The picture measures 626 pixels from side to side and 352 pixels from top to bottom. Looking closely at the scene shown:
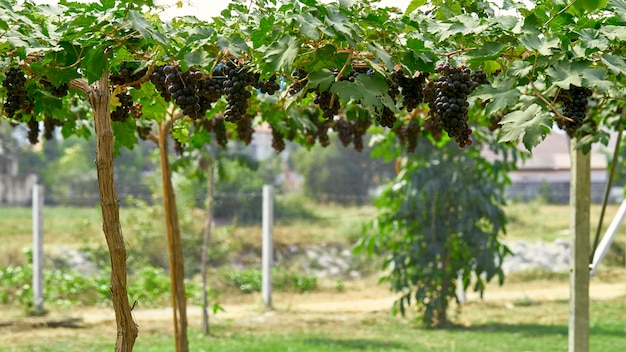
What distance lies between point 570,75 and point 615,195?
53.5 ft

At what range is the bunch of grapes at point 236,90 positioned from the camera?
2.41m

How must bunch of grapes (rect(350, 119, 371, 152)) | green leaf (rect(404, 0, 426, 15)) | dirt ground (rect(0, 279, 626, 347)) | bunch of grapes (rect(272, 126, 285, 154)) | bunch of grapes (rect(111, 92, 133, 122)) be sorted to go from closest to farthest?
1. green leaf (rect(404, 0, 426, 15))
2. bunch of grapes (rect(111, 92, 133, 122))
3. bunch of grapes (rect(272, 126, 285, 154))
4. bunch of grapes (rect(350, 119, 371, 152))
5. dirt ground (rect(0, 279, 626, 347))

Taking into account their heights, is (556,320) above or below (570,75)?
below

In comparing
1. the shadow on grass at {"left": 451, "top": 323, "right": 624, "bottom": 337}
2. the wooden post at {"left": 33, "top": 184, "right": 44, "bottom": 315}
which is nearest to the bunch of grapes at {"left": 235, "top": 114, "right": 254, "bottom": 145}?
the shadow on grass at {"left": 451, "top": 323, "right": 624, "bottom": 337}

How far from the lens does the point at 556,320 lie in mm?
8594

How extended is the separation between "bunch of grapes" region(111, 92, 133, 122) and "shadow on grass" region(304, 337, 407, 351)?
4.05 metres

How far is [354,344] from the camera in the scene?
7035mm

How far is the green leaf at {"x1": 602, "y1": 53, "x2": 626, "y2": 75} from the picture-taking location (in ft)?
7.26

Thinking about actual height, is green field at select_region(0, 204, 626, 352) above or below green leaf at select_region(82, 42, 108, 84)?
below

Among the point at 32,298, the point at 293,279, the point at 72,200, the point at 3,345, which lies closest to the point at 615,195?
the point at 293,279

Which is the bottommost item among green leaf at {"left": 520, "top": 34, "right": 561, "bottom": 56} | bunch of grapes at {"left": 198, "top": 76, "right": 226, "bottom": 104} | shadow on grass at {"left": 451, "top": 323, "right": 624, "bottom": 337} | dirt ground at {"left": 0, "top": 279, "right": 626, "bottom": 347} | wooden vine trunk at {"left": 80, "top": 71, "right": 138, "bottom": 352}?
dirt ground at {"left": 0, "top": 279, "right": 626, "bottom": 347}

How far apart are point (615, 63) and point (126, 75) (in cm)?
143

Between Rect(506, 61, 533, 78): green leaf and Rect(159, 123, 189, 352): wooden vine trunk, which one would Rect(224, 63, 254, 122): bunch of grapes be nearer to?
Rect(506, 61, 533, 78): green leaf

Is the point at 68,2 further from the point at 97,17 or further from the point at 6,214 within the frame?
the point at 6,214
